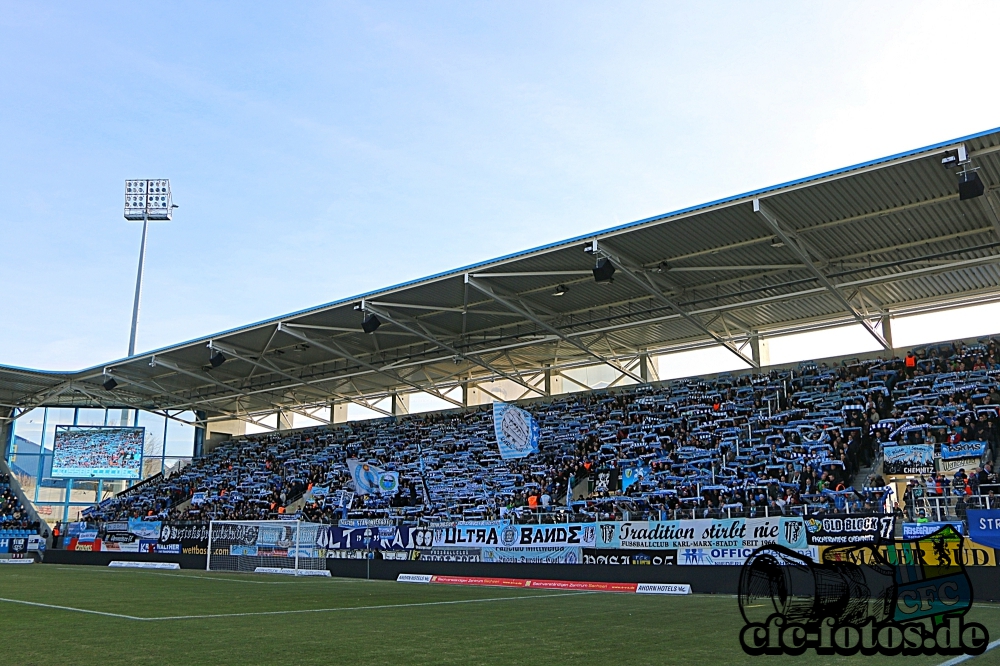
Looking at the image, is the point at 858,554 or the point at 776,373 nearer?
the point at 858,554

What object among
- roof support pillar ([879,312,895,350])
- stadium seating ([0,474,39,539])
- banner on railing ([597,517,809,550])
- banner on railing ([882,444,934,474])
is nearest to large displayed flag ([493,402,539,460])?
banner on railing ([597,517,809,550])

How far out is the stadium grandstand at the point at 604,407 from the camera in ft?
75.9

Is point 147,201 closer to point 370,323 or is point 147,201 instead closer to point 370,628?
point 370,323

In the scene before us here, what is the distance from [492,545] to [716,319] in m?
13.3

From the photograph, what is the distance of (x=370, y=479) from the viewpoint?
34312 mm

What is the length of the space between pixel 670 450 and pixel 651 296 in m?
5.96

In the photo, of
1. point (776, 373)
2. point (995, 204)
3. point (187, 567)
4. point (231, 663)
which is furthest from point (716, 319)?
point (231, 663)

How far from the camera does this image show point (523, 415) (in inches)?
1225

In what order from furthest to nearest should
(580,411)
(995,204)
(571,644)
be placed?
(580,411), (995,204), (571,644)

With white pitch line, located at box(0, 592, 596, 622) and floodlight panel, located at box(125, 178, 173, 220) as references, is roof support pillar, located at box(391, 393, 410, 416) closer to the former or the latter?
floodlight panel, located at box(125, 178, 173, 220)

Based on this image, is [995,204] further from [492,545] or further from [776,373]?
[492,545]

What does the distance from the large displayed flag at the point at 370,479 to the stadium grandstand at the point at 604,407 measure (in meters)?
0.11

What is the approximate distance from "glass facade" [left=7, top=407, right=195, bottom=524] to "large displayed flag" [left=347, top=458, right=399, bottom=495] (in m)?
22.7

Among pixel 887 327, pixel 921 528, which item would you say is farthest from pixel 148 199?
pixel 921 528
